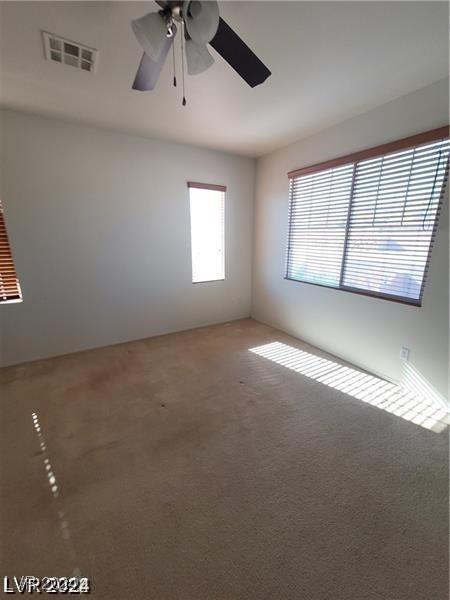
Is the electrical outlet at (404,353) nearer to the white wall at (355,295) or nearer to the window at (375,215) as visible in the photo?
the white wall at (355,295)

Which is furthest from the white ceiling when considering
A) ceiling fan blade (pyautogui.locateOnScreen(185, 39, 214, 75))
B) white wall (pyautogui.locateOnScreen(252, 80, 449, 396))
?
ceiling fan blade (pyautogui.locateOnScreen(185, 39, 214, 75))

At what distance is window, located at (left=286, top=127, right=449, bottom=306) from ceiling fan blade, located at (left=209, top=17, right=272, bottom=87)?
152 centimetres

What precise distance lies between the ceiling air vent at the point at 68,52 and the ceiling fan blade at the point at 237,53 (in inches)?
36.9

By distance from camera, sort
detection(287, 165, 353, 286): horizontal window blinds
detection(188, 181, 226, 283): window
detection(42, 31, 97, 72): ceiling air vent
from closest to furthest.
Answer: detection(42, 31, 97, 72): ceiling air vent, detection(287, 165, 353, 286): horizontal window blinds, detection(188, 181, 226, 283): window

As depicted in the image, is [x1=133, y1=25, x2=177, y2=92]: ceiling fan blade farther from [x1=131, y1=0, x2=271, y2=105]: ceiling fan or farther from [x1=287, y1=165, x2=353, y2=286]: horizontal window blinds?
[x1=287, y1=165, x2=353, y2=286]: horizontal window blinds

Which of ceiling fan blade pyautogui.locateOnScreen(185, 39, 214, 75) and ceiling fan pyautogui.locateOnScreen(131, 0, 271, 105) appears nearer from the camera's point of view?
ceiling fan pyautogui.locateOnScreen(131, 0, 271, 105)

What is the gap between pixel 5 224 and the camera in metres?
2.52

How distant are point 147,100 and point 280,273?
2513mm

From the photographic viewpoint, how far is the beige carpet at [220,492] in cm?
105

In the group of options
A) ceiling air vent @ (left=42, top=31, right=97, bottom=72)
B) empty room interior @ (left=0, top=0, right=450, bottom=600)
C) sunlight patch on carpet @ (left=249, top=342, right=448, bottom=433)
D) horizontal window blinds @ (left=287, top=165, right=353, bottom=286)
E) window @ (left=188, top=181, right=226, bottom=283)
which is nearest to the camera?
empty room interior @ (left=0, top=0, right=450, bottom=600)

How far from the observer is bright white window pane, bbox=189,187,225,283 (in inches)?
140

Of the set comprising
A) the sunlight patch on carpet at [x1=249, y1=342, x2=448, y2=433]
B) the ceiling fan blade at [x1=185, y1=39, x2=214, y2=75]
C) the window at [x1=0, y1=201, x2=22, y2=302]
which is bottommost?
the sunlight patch on carpet at [x1=249, y1=342, x2=448, y2=433]

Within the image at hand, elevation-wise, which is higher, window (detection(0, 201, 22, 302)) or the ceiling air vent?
the ceiling air vent

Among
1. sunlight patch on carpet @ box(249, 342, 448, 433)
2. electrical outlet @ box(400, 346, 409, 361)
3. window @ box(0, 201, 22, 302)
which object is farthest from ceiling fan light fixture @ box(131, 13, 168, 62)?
electrical outlet @ box(400, 346, 409, 361)
